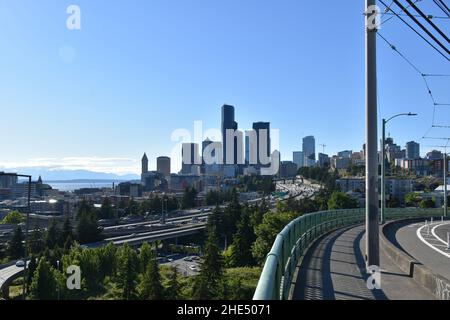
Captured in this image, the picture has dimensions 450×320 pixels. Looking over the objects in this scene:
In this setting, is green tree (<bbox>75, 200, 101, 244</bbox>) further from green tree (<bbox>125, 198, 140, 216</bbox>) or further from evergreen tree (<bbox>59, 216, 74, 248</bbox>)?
green tree (<bbox>125, 198, 140, 216</bbox>)

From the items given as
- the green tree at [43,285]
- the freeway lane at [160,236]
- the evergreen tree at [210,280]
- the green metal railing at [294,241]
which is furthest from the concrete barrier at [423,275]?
the freeway lane at [160,236]

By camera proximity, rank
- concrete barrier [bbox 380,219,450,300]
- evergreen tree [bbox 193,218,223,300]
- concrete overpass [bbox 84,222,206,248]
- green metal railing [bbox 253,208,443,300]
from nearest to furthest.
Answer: green metal railing [bbox 253,208,443,300], concrete barrier [bbox 380,219,450,300], evergreen tree [bbox 193,218,223,300], concrete overpass [bbox 84,222,206,248]

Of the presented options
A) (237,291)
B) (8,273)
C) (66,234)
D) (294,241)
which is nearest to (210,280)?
(237,291)

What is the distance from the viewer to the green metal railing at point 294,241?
498 cm

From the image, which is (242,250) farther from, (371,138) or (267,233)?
(371,138)

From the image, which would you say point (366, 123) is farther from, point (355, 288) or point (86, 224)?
point (86, 224)

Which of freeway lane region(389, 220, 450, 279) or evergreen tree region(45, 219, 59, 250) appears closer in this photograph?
freeway lane region(389, 220, 450, 279)

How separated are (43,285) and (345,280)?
36344 mm

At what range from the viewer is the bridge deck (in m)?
8.08

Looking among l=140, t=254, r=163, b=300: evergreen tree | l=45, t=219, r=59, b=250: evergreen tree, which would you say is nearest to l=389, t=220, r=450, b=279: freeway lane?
l=140, t=254, r=163, b=300: evergreen tree

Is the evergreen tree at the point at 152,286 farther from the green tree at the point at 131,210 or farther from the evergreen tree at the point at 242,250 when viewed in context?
the green tree at the point at 131,210

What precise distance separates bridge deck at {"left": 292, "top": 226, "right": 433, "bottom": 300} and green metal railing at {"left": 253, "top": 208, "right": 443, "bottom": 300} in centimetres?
37

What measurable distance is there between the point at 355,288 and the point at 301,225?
535cm
